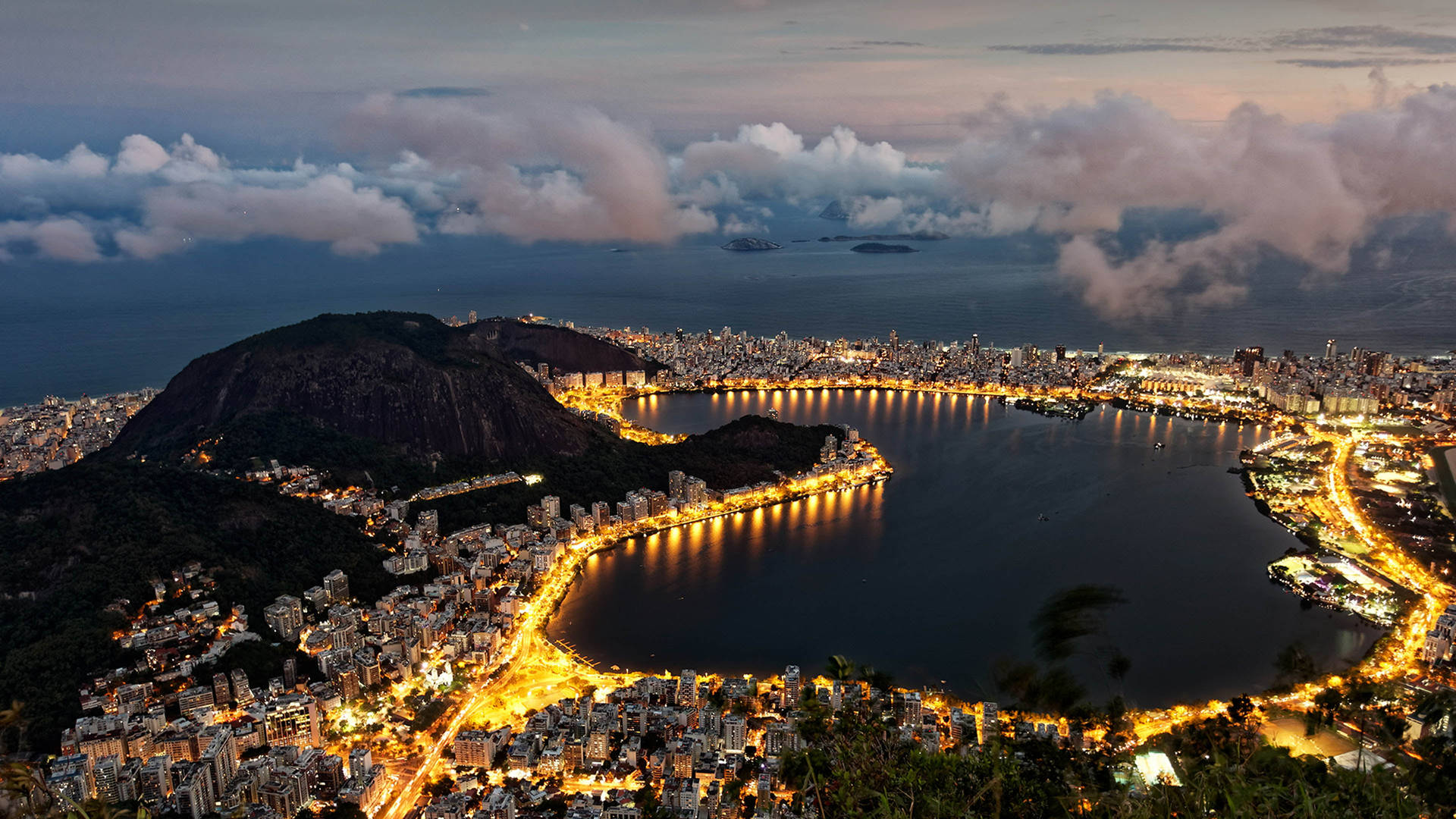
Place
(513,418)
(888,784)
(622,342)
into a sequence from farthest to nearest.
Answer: (622,342) < (513,418) < (888,784)

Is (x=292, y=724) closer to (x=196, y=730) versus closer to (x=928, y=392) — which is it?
(x=196, y=730)

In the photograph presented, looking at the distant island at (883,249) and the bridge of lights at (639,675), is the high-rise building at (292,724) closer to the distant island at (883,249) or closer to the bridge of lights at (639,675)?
the bridge of lights at (639,675)

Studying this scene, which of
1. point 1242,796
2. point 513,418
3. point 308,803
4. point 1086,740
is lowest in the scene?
A: point 308,803

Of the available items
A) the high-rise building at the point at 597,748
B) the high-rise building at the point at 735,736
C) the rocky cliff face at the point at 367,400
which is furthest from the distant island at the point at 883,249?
the high-rise building at the point at 597,748

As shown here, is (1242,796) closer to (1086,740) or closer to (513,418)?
(1086,740)

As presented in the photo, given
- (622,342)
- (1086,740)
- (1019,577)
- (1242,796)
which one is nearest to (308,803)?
(1086,740)

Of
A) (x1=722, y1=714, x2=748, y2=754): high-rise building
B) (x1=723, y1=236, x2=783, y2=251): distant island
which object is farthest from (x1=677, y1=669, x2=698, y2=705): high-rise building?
(x1=723, y1=236, x2=783, y2=251): distant island

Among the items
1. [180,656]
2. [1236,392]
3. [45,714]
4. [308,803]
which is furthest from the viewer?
[1236,392]
